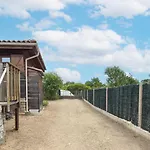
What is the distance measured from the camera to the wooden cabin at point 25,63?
1530 cm

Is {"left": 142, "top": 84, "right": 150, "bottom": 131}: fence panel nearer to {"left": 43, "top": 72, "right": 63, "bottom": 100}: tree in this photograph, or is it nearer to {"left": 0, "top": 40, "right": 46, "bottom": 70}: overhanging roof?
{"left": 0, "top": 40, "right": 46, "bottom": 70}: overhanging roof

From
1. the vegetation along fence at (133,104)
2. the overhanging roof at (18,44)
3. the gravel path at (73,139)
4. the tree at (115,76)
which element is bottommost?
the gravel path at (73,139)

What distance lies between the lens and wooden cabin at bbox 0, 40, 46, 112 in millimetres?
15297

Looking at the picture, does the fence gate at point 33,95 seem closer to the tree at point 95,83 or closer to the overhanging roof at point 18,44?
the overhanging roof at point 18,44

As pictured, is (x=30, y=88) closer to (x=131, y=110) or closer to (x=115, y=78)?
(x=131, y=110)

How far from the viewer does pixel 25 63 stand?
16.3 metres

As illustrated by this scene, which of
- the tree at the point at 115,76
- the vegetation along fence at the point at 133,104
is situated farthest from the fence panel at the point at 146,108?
the tree at the point at 115,76

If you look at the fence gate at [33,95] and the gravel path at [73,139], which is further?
the fence gate at [33,95]

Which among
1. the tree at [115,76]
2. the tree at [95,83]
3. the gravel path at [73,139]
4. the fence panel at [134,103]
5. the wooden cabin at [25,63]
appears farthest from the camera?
the tree at [95,83]

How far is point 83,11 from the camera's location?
14.9 m

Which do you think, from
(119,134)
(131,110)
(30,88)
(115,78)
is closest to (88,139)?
(119,134)

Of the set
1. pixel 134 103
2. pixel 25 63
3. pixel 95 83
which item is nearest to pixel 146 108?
pixel 134 103

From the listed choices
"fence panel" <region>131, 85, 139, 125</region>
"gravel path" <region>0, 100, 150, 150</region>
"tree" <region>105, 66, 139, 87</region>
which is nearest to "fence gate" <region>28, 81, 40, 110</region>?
"gravel path" <region>0, 100, 150, 150</region>

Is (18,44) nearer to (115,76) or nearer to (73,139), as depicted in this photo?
(73,139)
